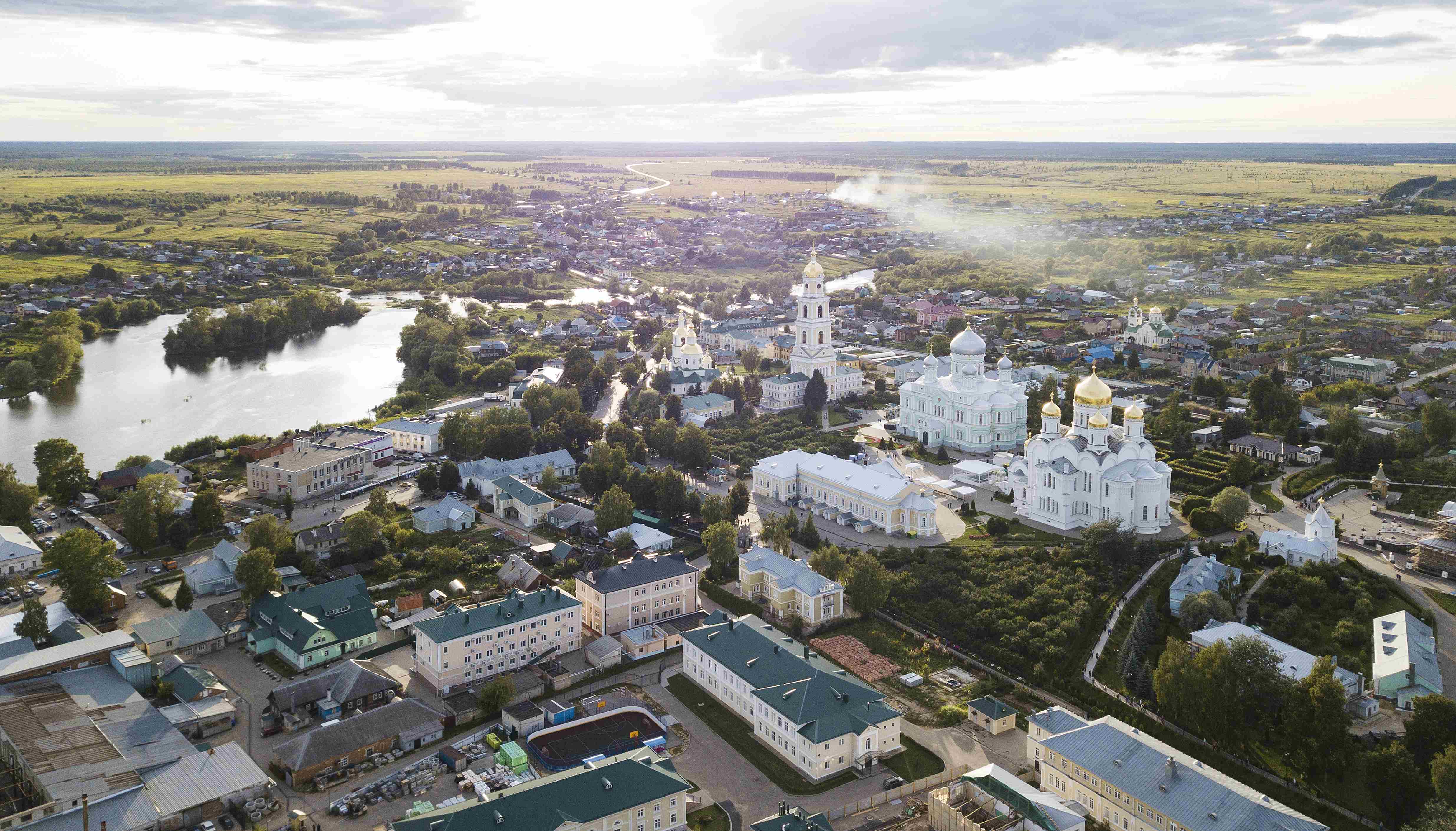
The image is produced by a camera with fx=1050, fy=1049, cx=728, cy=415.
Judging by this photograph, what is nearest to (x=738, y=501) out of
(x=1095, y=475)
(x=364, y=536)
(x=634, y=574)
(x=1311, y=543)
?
(x=634, y=574)

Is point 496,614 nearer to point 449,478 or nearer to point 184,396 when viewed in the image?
point 449,478

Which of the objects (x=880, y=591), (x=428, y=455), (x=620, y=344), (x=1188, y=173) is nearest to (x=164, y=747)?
(x=880, y=591)

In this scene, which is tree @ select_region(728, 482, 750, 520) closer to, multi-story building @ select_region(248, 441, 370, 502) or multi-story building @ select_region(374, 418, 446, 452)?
multi-story building @ select_region(374, 418, 446, 452)

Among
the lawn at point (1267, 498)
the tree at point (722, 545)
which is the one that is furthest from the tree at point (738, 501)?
the lawn at point (1267, 498)

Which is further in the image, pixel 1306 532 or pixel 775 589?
pixel 1306 532

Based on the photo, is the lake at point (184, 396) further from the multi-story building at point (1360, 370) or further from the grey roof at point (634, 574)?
the multi-story building at point (1360, 370)

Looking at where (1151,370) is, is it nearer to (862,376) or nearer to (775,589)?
(862,376)
